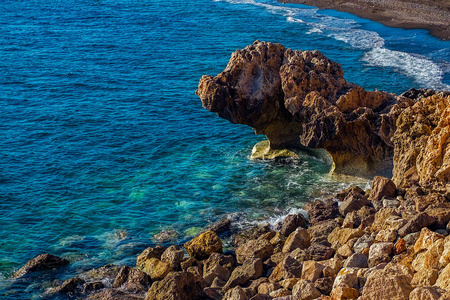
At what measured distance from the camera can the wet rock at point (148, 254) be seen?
123 feet

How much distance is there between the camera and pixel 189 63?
268 ft

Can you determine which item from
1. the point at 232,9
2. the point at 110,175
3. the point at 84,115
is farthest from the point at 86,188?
the point at 232,9

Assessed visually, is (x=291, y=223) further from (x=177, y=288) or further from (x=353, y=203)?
(x=177, y=288)

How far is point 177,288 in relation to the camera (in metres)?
29.5

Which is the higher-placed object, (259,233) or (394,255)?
(394,255)

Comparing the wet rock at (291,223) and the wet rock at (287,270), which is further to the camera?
the wet rock at (291,223)

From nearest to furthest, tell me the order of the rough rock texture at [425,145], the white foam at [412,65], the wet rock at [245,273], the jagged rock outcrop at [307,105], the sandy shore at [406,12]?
the wet rock at [245,273], the rough rock texture at [425,145], the jagged rock outcrop at [307,105], the white foam at [412,65], the sandy shore at [406,12]

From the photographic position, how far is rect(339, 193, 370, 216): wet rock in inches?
1555

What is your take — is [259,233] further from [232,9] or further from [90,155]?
[232,9]

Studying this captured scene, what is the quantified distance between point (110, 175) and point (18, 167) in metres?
9.23

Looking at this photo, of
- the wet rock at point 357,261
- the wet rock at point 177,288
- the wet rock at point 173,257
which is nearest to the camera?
the wet rock at point 357,261

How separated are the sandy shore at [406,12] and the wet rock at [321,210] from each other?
5759 centimetres

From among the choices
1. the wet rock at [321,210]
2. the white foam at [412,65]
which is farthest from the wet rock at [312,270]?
the white foam at [412,65]

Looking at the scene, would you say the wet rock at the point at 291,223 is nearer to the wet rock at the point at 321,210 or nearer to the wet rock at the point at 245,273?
the wet rock at the point at 321,210
